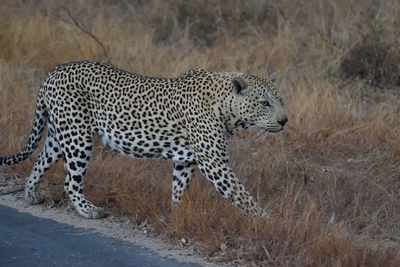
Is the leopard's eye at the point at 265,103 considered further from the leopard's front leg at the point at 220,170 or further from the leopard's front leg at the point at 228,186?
the leopard's front leg at the point at 228,186

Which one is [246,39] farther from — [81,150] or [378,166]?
[81,150]

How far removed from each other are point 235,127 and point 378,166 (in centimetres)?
204

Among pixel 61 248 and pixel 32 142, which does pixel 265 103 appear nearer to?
pixel 61 248

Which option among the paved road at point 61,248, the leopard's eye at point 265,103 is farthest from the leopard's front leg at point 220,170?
the paved road at point 61,248

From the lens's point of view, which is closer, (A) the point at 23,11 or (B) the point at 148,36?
(B) the point at 148,36

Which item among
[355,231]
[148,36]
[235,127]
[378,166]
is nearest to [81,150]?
[235,127]

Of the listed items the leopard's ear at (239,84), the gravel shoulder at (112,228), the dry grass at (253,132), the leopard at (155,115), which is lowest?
the gravel shoulder at (112,228)

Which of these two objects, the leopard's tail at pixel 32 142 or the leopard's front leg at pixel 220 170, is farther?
the leopard's tail at pixel 32 142

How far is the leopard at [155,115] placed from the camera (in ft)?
21.1

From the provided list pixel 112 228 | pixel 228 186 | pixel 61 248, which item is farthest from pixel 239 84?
pixel 61 248

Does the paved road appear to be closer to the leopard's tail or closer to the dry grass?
the dry grass

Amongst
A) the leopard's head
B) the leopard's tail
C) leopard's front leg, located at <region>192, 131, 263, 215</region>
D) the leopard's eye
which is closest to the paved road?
the leopard's tail

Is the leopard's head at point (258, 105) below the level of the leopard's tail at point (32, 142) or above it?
above

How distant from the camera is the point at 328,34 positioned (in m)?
11.4
